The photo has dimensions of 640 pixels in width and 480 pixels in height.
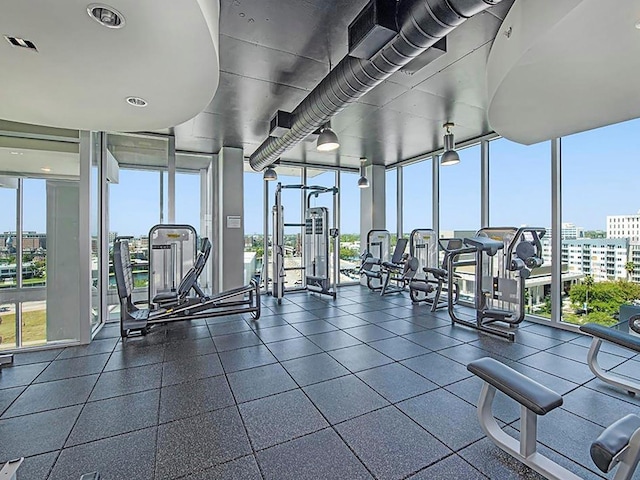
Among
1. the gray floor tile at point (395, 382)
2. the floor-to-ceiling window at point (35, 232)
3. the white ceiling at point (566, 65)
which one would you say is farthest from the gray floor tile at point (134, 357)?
the white ceiling at point (566, 65)

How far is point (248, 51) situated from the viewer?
2.96 meters

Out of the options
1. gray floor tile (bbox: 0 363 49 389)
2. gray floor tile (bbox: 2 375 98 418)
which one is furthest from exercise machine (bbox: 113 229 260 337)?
gray floor tile (bbox: 2 375 98 418)

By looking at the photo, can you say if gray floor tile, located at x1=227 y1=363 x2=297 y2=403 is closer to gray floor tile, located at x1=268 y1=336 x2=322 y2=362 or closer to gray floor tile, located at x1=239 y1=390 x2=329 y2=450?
gray floor tile, located at x1=239 y1=390 x2=329 y2=450

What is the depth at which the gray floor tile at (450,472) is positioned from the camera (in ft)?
5.82

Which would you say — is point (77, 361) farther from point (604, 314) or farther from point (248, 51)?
point (604, 314)

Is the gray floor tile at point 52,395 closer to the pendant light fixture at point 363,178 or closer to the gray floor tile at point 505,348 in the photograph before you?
the gray floor tile at point 505,348

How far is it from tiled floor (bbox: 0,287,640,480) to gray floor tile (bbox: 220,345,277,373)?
0.02 m

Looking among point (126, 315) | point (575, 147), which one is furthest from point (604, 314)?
point (126, 315)

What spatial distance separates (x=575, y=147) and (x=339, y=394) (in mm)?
4699

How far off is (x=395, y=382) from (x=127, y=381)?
2477 mm

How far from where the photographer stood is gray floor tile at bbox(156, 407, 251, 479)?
186 centimetres

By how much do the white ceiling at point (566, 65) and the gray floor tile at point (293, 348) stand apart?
3275mm

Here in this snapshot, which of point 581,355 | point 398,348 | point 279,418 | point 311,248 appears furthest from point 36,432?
point 311,248

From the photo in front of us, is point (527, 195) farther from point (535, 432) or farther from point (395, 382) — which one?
point (535, 432)
